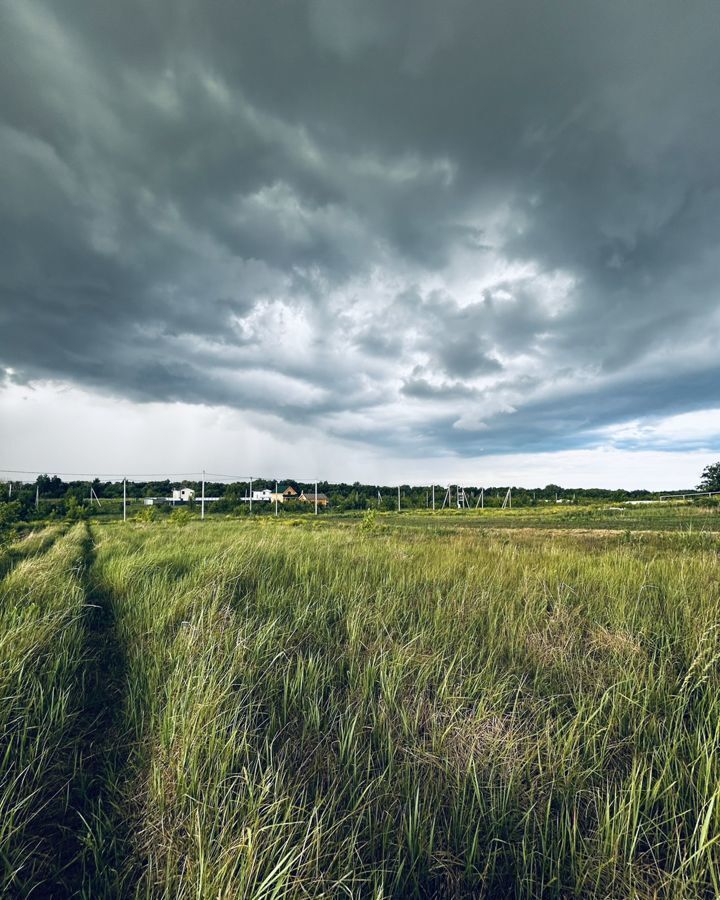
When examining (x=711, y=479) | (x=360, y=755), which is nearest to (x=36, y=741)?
(x=360, y=755)

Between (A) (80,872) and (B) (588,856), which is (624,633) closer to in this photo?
(B) (588,856)

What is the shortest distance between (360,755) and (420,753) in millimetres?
291

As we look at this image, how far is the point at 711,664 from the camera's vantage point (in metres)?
2.66

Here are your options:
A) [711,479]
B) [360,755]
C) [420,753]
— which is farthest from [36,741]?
[711,479]

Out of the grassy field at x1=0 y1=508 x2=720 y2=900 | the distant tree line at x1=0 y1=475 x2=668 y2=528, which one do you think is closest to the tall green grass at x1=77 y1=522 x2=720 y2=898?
the grassy field at x1=0 y1=508 x2=720 y2=900

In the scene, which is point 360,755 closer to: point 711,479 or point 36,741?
point 36,741

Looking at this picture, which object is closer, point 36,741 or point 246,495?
point 36,741

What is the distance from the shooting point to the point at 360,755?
197cm

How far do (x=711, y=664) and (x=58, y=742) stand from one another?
3.89m

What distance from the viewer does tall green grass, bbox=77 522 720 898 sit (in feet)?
4.79

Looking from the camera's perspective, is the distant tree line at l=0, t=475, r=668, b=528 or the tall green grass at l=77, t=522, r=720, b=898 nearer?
the tall green grass at l=77, t=522, r=720, b=898

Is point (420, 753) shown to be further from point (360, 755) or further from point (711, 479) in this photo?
point (711, 479)

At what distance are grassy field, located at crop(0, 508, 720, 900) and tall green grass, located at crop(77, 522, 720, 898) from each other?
0.05 feet

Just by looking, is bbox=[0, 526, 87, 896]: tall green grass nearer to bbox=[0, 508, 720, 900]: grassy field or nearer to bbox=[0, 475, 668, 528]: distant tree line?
bbox=[0, 508, 720, 900]: grassy field
